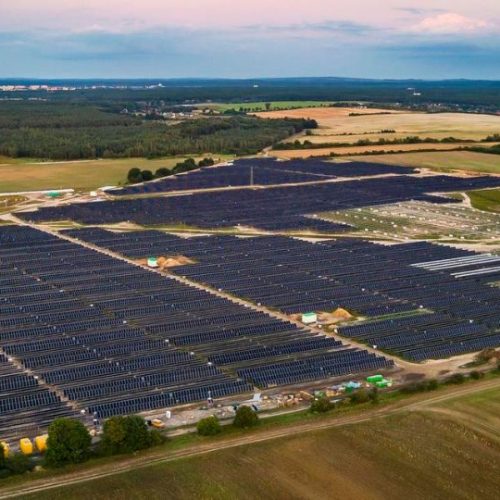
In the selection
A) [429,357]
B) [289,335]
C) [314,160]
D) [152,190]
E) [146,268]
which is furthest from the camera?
[314,160]

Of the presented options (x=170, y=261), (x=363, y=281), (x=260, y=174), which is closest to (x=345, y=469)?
(x=363, y=281)

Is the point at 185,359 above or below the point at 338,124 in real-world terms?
below

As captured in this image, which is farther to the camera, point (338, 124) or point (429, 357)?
point (338, 124)

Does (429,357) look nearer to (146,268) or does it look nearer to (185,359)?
(185,359)

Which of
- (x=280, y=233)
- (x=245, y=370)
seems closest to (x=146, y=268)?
(x=280, y=233)

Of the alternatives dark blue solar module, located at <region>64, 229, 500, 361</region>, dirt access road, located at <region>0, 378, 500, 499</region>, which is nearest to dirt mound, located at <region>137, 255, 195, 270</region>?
dark blue solar module, located at <region>64, 229, 500, 361</region>

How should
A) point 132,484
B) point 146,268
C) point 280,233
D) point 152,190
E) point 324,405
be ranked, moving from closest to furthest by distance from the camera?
point 132,484, point 324,405, point 146,268, point 280,233, point 152,190
